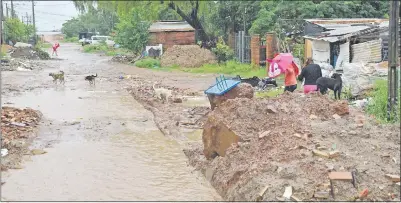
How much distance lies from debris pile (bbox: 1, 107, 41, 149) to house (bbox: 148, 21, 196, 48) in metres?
23.5

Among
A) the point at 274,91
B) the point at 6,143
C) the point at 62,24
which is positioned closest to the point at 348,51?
the point at 274,91

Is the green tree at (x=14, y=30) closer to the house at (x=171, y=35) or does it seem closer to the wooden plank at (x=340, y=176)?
the house at (x=171, y=35)

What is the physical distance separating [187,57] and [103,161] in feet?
76.4

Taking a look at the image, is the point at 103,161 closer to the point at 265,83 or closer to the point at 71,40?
the point at 265,83

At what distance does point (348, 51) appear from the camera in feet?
62.2

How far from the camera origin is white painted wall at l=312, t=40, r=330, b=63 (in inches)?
815

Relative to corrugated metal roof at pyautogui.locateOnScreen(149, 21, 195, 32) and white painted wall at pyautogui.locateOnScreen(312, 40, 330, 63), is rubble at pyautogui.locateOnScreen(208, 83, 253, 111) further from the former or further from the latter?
corrugated metal roof at pyautogui.locateOnScreen(149, 21, 195, 32)

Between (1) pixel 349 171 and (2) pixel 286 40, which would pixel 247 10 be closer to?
(2) pixel 286 40

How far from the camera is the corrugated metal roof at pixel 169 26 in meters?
37.8

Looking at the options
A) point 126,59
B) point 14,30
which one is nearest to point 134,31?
point 126,59

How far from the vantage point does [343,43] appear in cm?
1936

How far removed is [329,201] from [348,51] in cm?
1364

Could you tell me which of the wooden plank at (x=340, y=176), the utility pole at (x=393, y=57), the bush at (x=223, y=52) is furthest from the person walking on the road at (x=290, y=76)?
the bush at (x=223, y=52)

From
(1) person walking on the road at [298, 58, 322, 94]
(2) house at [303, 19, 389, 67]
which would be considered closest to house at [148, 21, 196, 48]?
(2) house at [303, 19, 389, 67]
